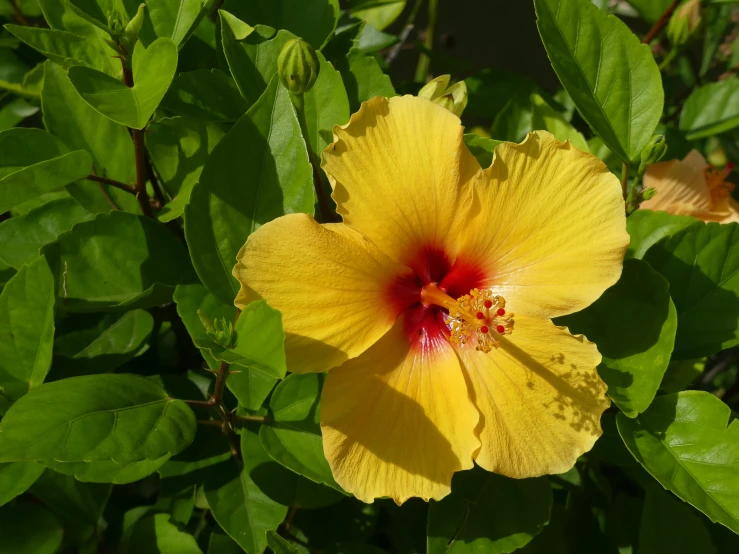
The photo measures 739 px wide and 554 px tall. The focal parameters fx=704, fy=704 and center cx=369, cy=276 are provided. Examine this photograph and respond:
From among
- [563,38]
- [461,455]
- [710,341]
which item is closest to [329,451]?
[461,455]

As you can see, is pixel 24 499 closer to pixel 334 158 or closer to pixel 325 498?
pixel 325 498

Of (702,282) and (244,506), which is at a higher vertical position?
(702,282)

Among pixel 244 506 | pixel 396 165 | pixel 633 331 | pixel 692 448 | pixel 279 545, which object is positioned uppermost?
pixel 396 165

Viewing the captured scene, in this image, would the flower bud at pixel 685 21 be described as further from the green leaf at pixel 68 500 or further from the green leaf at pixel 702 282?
the green leaf at pixel 68 500

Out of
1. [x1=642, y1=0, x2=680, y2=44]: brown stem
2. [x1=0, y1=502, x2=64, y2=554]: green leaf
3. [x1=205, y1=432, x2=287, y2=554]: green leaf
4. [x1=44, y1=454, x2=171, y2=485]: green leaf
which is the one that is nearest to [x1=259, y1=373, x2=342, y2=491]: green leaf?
[x1=205, y1=432, x2=287, y2=554]: green leaf

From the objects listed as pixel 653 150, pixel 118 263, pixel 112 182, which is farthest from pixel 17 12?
pixel 653 150

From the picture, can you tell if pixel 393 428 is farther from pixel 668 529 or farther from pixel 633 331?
pixel 668 529
